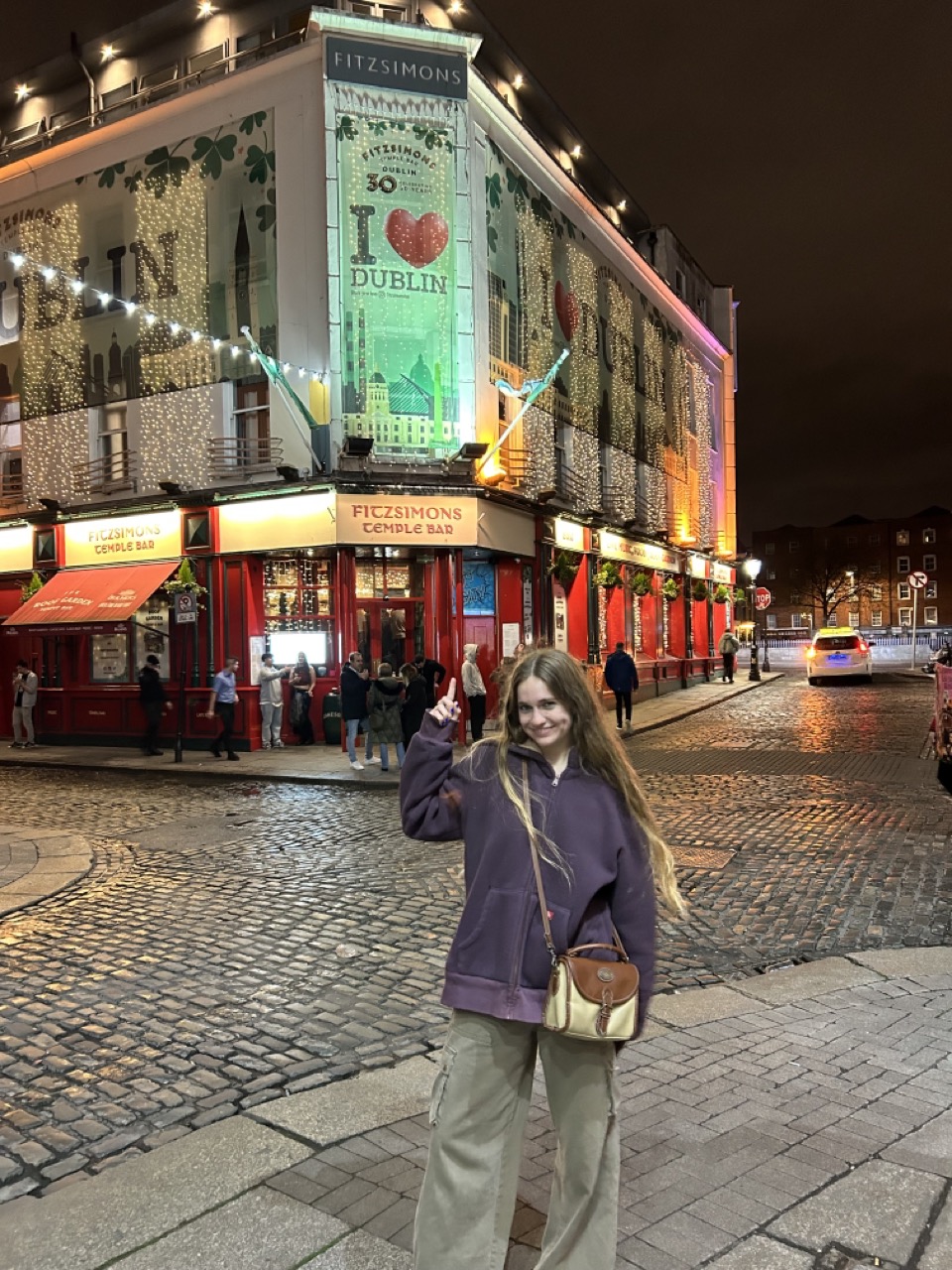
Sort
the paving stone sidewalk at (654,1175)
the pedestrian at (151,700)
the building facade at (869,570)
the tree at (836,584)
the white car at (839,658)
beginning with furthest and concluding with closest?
1. the tree at (836,584)
2. the building facade at (869,570)
3. the white car at (839,658)
4. the pedestrian at (151,700)
5. the paving stone sidewalk at (654,1175)

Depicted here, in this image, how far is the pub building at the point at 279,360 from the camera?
1708 cm

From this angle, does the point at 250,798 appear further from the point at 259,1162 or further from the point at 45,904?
the point at 259,1162

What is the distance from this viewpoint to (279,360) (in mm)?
17281

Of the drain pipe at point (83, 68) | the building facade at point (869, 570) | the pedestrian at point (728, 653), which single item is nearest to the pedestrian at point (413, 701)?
the drain pipe at point (83, 68)

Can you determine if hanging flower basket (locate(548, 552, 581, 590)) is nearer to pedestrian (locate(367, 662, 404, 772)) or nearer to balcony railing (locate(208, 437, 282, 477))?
balcony railing (locate(208, 437, 282, 477))

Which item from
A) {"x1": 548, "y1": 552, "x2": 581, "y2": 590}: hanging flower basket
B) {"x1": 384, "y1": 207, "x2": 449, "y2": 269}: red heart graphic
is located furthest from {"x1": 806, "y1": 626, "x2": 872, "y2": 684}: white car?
{"x1": 384, "y1": 207, "x2": 449, "y2": 269}: red heart graphic

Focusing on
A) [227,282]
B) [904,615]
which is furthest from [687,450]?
[904,615]

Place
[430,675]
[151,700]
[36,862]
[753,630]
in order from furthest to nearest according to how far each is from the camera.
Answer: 1. [753,630]
2. [151,700]
3. [430,675]
4. [36,862]

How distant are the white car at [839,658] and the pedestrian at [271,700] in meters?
19.4

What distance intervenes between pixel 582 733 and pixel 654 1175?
67.0 inches

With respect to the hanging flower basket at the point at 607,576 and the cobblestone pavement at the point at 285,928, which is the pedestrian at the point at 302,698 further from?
the hanging flower basket at the point at 607,576

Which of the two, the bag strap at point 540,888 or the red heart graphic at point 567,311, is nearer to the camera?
the bag strap at point 540,888

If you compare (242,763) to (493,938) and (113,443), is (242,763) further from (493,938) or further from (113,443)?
(493,938)

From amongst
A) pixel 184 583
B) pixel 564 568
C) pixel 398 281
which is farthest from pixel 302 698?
pixel 398 281
